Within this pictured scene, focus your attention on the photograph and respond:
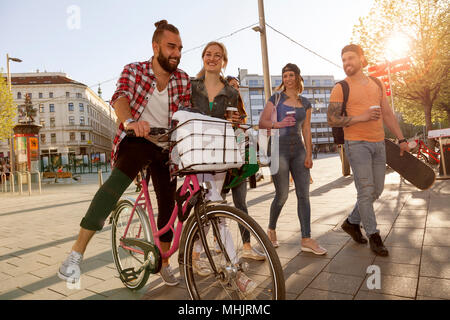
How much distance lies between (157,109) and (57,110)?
80.1 meters

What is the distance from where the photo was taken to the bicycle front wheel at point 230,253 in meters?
1.78

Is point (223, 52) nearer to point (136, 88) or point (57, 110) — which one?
point (136, 88)

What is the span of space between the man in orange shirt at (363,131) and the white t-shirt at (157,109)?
1.82 metres

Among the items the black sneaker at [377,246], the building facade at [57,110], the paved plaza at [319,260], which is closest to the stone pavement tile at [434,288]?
the paved plaza at [319,260]

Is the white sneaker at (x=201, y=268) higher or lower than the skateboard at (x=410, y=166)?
lower

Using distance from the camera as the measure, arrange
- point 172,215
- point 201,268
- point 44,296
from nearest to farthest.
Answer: point 201,268 < point 172,215 < point 44,296

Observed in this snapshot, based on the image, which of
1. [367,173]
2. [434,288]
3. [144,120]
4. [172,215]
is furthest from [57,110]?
[434,288]

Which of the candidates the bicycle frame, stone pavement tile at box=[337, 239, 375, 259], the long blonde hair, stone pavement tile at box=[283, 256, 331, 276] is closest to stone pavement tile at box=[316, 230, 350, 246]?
stone pavement tile at box=[337, 239, 375, 259]

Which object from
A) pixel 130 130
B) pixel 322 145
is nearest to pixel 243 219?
pixel 130 130

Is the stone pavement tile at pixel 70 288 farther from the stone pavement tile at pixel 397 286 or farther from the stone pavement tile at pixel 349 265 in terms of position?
the stone pavement tile at pixel 397 286

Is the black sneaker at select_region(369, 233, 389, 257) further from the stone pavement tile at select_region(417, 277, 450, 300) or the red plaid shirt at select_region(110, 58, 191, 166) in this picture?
the red plaid shirt at select_region(110, 58, 191, 166)

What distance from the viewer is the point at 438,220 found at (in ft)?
14.5

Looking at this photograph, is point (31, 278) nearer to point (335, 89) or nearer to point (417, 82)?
point (335, 89)

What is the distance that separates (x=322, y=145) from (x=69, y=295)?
9194 cm
